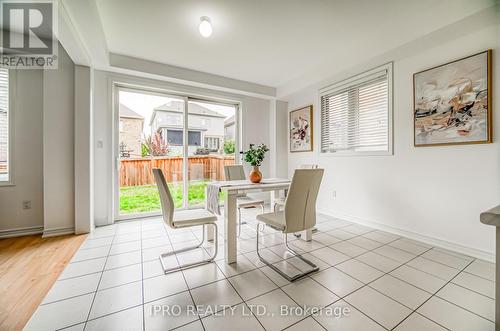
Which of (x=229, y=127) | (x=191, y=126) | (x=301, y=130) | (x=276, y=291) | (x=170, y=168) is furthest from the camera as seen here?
(x=229, y=127)

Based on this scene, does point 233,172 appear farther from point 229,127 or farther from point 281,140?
point 281,140

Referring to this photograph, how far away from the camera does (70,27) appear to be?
2.10m

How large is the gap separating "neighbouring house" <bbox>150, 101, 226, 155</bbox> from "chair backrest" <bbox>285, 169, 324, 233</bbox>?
2701 mm

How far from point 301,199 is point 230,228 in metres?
0.79

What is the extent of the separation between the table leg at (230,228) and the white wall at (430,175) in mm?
2239

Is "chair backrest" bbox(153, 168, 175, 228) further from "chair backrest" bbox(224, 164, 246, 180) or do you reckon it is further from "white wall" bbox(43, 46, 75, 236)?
"white wall" bbox(43, 46, 75, 236)

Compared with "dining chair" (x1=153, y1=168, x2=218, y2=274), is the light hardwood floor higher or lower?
lower

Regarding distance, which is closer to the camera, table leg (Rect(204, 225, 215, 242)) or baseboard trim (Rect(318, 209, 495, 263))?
baseboard trim (Rect(318, 209, 495, 263))

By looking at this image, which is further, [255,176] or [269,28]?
[255,176]

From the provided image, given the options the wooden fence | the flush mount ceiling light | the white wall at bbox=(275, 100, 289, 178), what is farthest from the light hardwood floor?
the white wall at bbox=(275, 100, 289, 178)

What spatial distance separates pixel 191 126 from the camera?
4.01 meters

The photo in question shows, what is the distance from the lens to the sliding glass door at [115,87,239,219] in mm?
3488

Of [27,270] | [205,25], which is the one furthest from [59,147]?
[205,25]

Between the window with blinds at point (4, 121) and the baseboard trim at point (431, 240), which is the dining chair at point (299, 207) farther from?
the window with blinds at point (4, 121)
